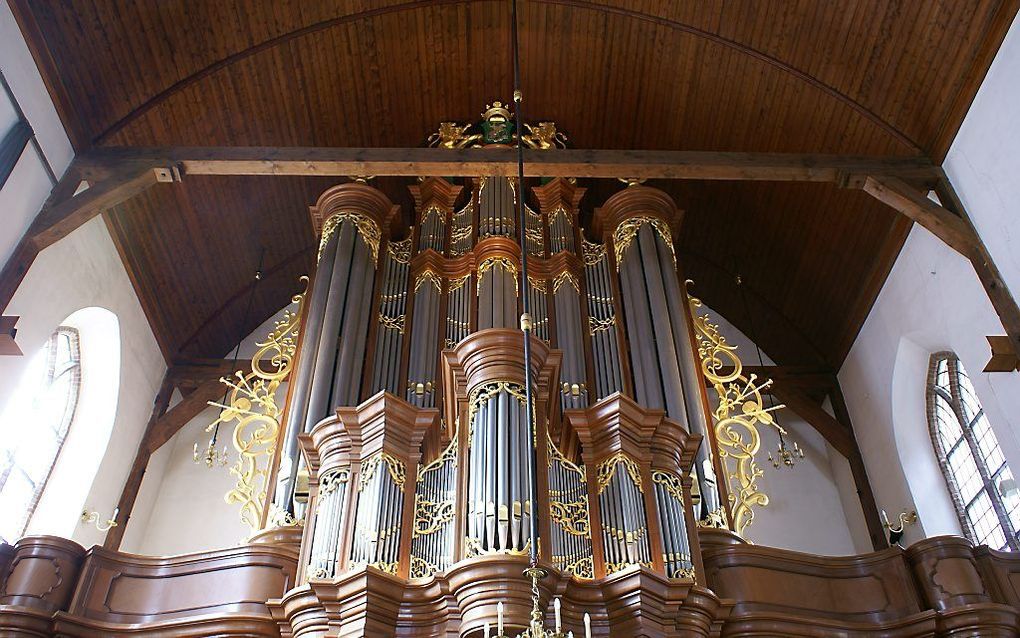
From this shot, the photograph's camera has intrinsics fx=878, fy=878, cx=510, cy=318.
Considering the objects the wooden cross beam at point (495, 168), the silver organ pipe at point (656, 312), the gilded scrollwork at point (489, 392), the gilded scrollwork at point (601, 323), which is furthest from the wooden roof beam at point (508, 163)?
the gilded scrollwork at point (489, 392)

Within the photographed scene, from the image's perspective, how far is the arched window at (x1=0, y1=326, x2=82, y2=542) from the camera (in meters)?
8.44

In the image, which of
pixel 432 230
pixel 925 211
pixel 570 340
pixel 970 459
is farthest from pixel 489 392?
pixel 970 459

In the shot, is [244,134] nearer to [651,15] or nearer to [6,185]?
[6,185]

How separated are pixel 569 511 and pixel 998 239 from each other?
459 cm

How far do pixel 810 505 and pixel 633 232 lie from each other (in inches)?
153

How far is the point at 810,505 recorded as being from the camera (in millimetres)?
10469

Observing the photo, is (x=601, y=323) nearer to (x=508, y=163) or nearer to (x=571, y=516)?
(x=508, y=163)

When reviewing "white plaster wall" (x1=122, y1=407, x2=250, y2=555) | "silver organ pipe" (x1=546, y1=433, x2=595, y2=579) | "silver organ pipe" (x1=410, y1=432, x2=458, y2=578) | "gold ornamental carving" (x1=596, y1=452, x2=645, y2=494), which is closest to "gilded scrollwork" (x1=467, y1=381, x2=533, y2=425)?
"silver organ pipe" (x1=410, y1=432, x2=458, y2=578)

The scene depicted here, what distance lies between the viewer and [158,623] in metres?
6.34

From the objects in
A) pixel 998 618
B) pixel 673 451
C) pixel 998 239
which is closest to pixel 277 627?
pixel 673 451

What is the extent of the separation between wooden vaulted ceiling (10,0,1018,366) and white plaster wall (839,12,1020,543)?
0.90ft

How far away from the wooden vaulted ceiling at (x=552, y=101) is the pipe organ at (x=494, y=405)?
118cm

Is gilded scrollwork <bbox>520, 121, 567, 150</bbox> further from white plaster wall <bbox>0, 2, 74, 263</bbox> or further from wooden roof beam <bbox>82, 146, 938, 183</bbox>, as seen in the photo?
white plaster wall <bbox>0, 2, 74, 263</bbox>

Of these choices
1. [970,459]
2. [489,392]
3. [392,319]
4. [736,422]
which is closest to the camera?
[489,392]
